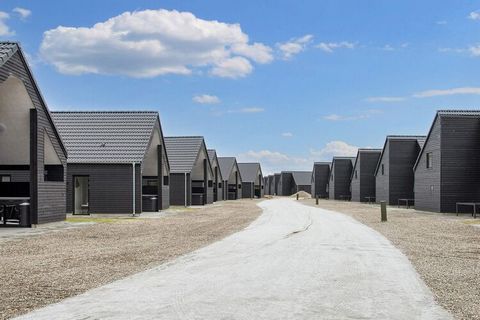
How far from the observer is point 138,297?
7996mm

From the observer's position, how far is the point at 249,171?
9394cm

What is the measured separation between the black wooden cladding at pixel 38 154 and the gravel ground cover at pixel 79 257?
276 centimetres

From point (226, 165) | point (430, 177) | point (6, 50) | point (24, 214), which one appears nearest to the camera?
point (6, 50)

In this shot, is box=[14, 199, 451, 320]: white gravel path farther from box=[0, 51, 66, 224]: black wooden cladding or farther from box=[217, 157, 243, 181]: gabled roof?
box=[217, 157, 243, 181]: gabled roof

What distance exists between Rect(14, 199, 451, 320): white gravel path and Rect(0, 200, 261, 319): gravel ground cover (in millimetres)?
612

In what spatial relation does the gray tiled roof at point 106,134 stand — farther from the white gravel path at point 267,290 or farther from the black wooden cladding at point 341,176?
the black wooden cladding at point 341,176

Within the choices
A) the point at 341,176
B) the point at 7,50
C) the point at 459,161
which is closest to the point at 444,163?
the point at 459,161

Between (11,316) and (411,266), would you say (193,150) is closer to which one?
(411,266)

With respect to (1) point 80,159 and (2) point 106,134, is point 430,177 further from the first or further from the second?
(1) point 80,159

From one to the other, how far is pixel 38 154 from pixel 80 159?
967 cm

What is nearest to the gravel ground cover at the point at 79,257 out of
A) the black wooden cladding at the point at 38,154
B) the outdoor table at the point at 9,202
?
the black wooden cladding at the point at 38,154

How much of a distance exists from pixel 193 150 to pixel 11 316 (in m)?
42.0

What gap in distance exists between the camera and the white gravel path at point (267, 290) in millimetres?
7016

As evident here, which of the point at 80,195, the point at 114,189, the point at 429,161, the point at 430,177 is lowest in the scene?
the point at 80,195
